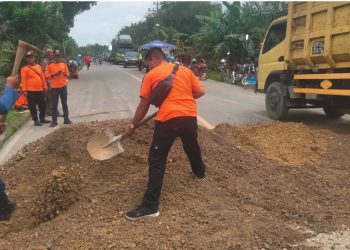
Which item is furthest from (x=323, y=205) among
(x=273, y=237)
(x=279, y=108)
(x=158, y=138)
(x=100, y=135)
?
(x=279, y=108)

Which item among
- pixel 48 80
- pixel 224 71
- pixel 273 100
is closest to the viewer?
pixel 48 80

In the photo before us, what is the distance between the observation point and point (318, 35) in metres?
8.88

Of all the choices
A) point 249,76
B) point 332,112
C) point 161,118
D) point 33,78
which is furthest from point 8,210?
point 249,76

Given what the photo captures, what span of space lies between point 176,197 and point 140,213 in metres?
0.53

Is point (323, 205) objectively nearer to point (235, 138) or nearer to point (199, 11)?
point (235, 138)

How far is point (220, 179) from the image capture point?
5.22m

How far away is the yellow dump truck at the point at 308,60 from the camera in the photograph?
28.0 feet

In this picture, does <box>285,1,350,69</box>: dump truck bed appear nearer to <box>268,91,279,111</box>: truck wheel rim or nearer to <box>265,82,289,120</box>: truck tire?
<box>265,82,289,120</box>: truck tire

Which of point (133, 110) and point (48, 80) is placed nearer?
point (48, 80)

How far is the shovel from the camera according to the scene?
202 inches

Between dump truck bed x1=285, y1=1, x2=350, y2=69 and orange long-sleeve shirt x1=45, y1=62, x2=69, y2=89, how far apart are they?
4.92 metres

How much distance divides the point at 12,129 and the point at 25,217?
567 centimetres

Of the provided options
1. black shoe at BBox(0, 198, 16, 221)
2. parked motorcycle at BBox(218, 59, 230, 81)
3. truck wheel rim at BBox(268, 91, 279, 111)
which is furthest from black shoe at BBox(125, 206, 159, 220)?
parked motorcycle at BBox(218, 59, 230, 81)

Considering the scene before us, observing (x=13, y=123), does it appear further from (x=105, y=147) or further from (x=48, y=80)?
(x=105, y=147)
